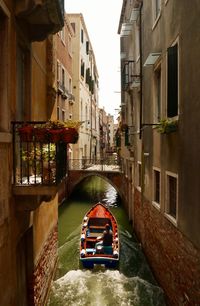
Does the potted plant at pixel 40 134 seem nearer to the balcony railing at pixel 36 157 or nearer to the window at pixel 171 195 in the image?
the balcony railing at pixel 36 157

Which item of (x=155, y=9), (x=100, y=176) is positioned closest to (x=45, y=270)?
(x=155, y=9)

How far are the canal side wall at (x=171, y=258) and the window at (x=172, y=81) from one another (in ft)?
9.27

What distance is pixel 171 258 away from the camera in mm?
9141

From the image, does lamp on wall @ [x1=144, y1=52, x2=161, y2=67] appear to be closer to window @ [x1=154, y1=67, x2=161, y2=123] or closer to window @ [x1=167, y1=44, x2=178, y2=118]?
window @ [x1=154, y1=67, x2=161, y2=123]

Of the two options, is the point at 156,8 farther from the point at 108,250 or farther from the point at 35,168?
the point at 108,250

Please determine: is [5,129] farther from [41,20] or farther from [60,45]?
[60,45]

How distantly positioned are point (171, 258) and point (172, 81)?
429 centimetres

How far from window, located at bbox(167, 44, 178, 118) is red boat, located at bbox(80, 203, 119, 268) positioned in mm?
5273

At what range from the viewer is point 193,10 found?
7156mm

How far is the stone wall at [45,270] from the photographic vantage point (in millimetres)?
7990

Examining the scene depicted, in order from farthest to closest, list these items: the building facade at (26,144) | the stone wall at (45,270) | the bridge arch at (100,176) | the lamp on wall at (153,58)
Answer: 1. the bridge arch at (100,176)
2. the lamp on wall at (153,58)
3. the stone wall at (45,270)
4. the building facade at (26,144)

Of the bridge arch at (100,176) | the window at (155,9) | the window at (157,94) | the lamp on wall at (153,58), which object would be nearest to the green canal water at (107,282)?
the window at (157,94)

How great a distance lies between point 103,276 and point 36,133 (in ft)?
25.0

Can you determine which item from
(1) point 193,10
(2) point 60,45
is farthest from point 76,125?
(2) point 60,45
